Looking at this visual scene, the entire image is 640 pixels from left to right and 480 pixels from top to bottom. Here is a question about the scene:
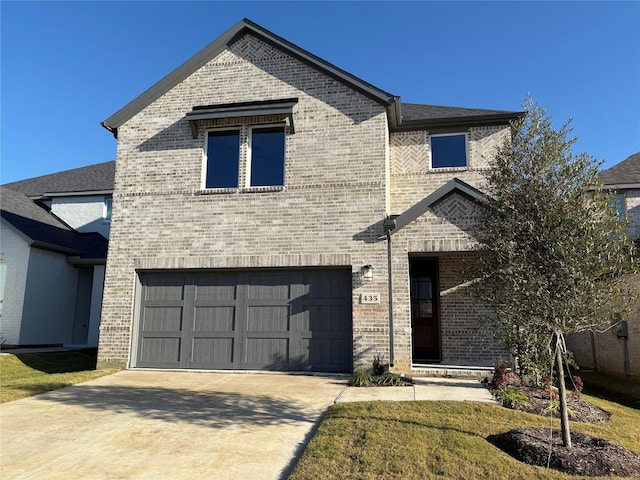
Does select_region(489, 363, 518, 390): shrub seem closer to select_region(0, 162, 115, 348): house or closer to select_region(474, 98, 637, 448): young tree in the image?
select_region(474, 98, 637, 448): young tree

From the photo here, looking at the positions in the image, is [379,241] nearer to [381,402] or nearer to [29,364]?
[381,402]

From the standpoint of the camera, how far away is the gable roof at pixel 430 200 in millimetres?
10227

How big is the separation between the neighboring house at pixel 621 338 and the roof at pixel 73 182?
19887 millimetres

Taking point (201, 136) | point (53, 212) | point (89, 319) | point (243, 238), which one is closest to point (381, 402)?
point (243, 238)

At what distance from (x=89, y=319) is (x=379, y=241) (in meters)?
12.9

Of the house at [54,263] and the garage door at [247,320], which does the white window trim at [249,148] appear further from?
the house at [54,263]

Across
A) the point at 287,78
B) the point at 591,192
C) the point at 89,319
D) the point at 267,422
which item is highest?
the point at 287,78

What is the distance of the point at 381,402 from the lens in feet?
23.9

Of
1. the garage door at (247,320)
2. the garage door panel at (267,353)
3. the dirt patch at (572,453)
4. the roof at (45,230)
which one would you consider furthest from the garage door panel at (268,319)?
the roof at (45,230)

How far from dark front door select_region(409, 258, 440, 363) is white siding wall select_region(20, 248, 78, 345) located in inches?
514

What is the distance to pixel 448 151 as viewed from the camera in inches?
504

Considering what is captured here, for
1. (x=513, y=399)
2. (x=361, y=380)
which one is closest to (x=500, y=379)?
(x=513, y=399)

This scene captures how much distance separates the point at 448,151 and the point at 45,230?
15222mm

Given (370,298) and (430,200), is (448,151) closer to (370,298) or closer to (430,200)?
(430,200)
